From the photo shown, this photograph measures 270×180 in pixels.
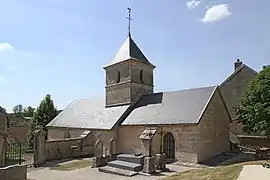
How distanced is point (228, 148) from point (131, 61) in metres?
11.6

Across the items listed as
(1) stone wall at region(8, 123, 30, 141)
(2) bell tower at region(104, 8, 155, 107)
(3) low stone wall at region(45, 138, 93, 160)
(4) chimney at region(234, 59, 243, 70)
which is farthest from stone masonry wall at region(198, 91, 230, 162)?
(1) stone wall at region(8, 123, 30, 141)

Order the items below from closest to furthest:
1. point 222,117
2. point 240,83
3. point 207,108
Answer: point 207,108 → point 222,117 → point 240,83

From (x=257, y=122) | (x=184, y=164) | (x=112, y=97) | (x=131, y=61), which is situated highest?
(x=131, y=61)

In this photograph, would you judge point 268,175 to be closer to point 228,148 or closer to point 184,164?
point 184,164

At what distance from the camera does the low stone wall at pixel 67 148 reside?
2351 cm

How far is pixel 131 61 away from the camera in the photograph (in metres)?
27.4

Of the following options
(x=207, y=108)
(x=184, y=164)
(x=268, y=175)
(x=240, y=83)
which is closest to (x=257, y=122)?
(x=207, y=108)

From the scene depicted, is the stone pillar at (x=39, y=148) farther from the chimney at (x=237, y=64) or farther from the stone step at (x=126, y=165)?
the chimney at (x=237, y=64)

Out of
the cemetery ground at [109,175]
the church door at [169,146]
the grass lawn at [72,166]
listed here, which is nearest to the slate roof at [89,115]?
the grass lawn at [72,166]

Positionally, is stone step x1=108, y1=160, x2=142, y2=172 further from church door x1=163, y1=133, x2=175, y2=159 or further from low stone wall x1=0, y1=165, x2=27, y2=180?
low stone wall x1=0, y1=165, x2=27, y2=180

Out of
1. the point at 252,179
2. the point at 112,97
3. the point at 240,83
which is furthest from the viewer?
the point at 240,83

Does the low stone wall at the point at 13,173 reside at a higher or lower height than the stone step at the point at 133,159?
higher

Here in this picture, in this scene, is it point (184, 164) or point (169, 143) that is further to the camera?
point (169, 143)

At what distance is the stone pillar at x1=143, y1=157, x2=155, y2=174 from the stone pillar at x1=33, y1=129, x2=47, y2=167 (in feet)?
27.9
